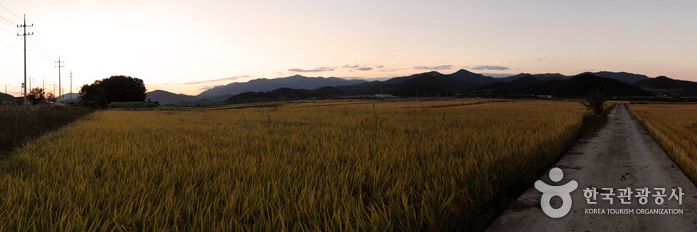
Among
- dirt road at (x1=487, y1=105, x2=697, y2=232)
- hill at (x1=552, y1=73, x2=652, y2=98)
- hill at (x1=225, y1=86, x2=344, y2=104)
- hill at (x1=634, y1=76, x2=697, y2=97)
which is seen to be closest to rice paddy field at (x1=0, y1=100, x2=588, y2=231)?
dirt road at (x1=487, y1=105, x2=697, y2=232)

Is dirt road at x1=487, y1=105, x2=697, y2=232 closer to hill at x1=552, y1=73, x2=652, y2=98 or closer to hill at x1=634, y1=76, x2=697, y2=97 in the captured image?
hill at x1=552, y1=73, x2=652, y2=98

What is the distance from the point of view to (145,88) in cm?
9506

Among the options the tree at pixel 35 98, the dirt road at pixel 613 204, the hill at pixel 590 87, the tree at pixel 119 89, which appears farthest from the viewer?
the hill at pixel 590 87

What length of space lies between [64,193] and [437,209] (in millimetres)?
3304

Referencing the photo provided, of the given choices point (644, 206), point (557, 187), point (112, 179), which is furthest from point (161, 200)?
point (644, 206)

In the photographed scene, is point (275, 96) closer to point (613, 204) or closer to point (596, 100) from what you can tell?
point (596, 100)

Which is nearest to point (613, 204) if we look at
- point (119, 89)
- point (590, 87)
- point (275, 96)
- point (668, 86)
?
point (119, 89)

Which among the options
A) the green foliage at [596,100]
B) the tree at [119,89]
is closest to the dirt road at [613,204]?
the green foliage at [596,100]

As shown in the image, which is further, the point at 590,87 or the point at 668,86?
the point at 668,86

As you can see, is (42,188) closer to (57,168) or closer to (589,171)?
(57,168)

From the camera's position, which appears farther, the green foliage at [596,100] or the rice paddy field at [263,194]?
the green foliage at [596,100]

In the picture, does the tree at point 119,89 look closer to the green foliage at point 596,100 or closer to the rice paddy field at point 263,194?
the rice paddy field at point 263,194

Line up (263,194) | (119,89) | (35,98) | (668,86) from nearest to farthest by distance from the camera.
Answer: (263,194) < (35,98) < (119,89) < (668,86)

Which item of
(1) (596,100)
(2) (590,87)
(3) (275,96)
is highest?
(2) (590,87)
